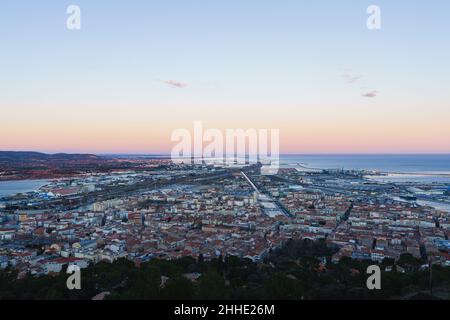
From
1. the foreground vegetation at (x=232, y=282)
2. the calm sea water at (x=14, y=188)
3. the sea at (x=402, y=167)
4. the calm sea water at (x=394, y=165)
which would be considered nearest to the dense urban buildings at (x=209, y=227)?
the foreground vegetation at (x=232, y=282)

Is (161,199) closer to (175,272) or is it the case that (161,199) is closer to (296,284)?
(175,272)

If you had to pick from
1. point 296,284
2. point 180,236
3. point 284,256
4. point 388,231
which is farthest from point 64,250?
point 388,231

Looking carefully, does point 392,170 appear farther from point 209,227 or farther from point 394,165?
point 209,227

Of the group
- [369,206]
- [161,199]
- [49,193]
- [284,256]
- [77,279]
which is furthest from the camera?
[49,193]

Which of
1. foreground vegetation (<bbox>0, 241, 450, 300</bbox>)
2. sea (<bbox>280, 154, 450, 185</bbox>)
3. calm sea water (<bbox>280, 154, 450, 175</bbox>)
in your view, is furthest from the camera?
calm sea water (<bbox>280, 154, 450, 175</bbox>)

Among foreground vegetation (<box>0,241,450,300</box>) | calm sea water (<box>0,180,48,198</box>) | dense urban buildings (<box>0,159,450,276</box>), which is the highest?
foreground vegetation (<box>0,241,450,300</box>)

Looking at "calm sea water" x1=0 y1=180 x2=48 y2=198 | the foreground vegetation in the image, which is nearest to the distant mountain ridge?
"calm sea water" x1=0 y1=180 x2=48 y2=198

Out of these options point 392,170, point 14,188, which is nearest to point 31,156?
point 14,188

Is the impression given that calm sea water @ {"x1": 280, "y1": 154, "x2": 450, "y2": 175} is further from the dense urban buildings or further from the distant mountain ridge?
the distant mountain ridge
